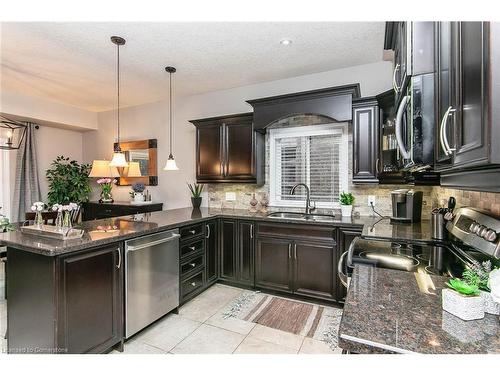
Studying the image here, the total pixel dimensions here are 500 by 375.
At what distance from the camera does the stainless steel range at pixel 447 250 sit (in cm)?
125

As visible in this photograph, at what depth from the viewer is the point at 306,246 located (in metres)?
2.86

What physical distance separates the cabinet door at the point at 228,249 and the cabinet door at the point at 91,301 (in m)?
1.45

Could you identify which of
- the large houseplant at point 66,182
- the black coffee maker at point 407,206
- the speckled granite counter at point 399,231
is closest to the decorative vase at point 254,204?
the speckled granite counter at point 399,231

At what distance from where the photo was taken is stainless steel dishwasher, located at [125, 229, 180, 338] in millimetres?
2143

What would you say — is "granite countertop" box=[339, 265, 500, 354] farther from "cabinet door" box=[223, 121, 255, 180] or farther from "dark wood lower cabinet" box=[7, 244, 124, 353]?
"cabinet door" box=[223, 121, 255, 180]

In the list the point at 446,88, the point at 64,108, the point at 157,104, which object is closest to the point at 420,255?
the point at 446,88

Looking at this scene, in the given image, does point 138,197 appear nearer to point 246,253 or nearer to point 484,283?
point 246,253

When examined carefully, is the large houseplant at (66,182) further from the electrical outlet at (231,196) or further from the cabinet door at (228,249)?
the cabinet door at (228,249)

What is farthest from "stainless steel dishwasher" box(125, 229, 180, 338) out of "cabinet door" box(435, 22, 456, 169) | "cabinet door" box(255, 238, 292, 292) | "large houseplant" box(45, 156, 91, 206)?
"large houseplant" box(45, 156, 91, 206)

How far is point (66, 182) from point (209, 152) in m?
3.04

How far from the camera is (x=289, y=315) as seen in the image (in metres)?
2.65
